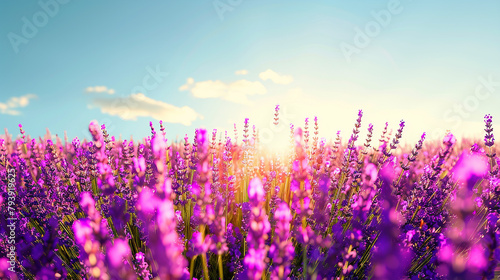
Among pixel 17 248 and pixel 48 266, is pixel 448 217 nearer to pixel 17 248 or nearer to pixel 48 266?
pixel 48 266

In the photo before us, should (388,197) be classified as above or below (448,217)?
above

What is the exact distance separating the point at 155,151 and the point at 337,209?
208 centimetres

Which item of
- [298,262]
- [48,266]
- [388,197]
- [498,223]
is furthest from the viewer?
[298,262]

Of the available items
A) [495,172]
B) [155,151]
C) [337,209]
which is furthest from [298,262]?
[495,172]

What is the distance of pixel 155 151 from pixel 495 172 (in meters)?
3.73

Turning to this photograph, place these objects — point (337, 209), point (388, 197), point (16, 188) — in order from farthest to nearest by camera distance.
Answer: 1. point (16, 188)
2. point (337, 209)
3. point (388, 197)

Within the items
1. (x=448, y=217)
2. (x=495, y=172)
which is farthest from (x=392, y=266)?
(x=495, y=172)

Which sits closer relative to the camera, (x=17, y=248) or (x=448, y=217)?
(x=17, y=248)

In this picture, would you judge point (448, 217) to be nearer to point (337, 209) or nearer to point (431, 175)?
point (431, 175)

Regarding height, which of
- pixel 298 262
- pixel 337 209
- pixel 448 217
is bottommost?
pixel 298 262

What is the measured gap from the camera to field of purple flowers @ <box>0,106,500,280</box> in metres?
1.00

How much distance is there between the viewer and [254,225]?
1005 millimetres

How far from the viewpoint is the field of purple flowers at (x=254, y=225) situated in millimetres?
1003

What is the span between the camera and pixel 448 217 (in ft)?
7.68
